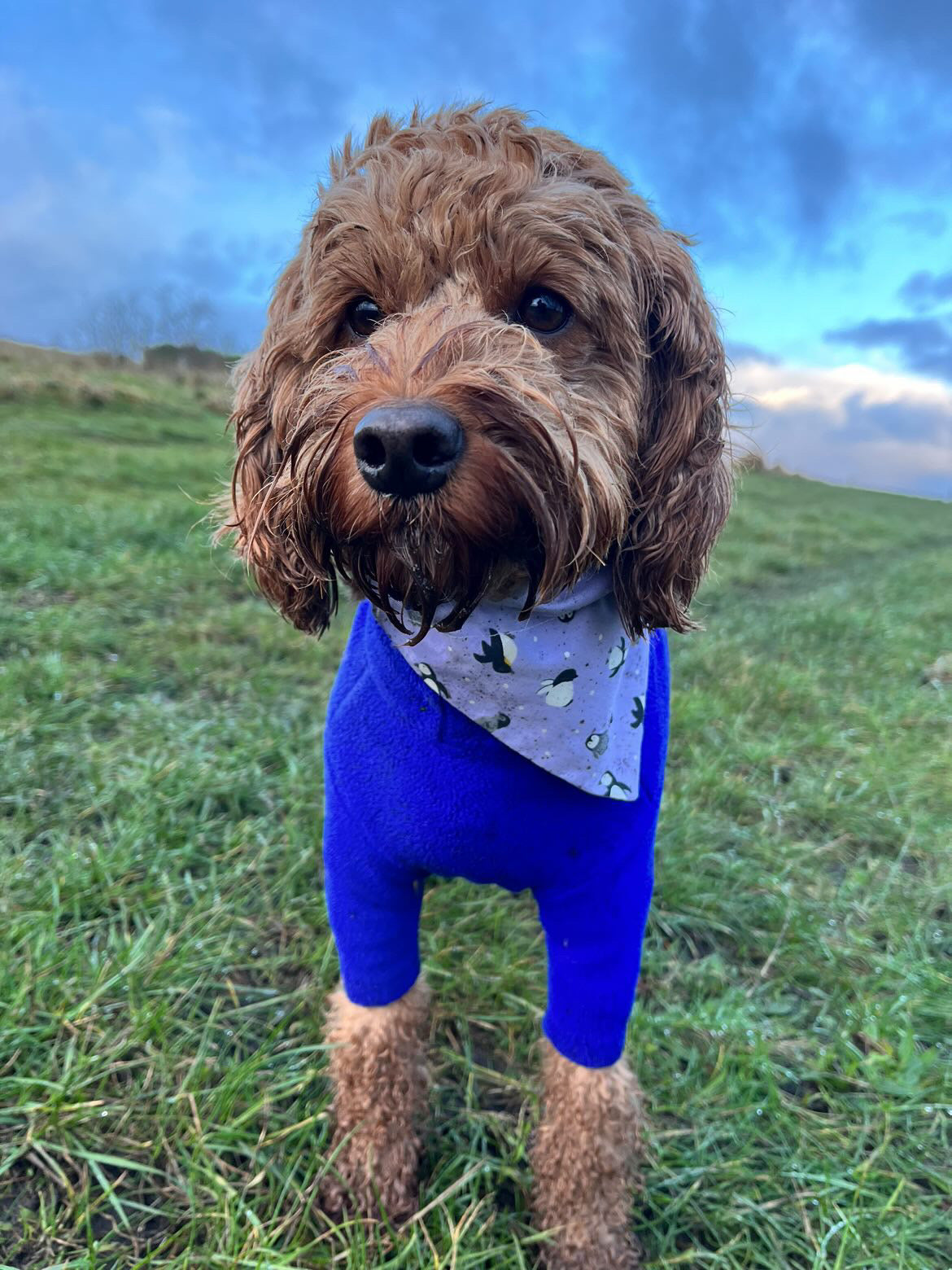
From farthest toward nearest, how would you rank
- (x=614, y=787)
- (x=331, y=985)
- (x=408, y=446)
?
(x=331, y=985)
(x=614, y=787)
(x=408, y=446)

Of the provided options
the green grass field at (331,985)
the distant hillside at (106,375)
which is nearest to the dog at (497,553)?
the green grass field at (331,985)

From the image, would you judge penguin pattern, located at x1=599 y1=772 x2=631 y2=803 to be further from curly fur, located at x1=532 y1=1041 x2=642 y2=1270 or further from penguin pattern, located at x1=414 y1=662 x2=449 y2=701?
curly fur, located at x1=532 y1=1041 x2=642 y2=1270

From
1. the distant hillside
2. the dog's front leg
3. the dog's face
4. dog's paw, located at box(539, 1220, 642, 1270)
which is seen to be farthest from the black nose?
the distant hillside

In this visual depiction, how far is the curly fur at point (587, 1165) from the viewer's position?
1.89 m

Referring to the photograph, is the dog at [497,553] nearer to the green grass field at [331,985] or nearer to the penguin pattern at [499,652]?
the penguin pattern at [499,652]

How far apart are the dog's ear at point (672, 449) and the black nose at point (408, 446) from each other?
22.8 inches

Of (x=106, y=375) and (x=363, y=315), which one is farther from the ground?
(x=106, y=375)

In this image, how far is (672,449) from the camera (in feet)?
5.78

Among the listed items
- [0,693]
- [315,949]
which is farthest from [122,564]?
[315,949]

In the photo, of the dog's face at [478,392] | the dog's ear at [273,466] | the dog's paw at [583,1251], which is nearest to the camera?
the dog's face at [478,392]

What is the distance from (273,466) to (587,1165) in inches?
69.5

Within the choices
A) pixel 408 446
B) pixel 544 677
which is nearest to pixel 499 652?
pixel 544 677

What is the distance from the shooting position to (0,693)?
358cm

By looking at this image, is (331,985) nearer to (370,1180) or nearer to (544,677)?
(370,1180)
